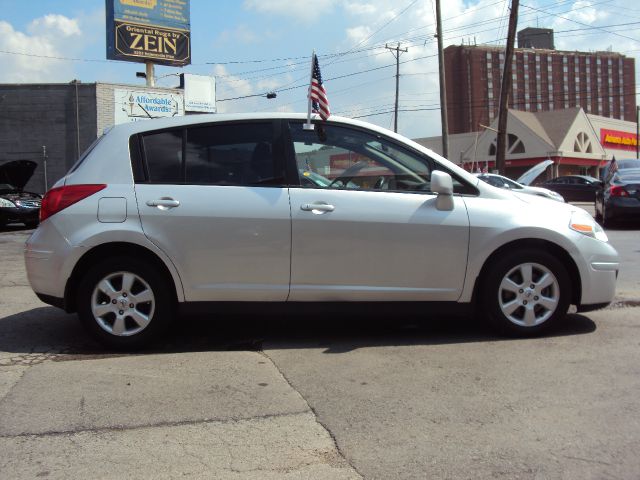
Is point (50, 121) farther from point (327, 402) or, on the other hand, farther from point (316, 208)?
point (327, 402)

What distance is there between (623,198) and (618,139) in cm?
4898

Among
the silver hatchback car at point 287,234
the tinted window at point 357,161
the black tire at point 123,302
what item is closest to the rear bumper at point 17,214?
the silver hatchback car at point 287,234

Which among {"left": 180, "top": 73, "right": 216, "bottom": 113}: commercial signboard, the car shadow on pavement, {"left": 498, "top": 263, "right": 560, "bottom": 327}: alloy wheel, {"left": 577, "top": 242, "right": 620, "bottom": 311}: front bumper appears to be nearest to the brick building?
{"left": 180, "top": 73, "right": 216, "bottom": 113}: commercial signboard

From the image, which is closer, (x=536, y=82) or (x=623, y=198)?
(x=623, y=198)

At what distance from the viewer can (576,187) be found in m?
29.9

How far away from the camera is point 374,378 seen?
408 cm

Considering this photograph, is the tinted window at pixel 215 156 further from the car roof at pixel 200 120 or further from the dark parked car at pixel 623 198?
the dark parked car at pixel 623 198

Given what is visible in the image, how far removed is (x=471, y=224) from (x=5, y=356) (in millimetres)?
3839

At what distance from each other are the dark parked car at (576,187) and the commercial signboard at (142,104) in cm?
1882

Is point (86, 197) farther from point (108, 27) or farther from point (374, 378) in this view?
point (108, 27)

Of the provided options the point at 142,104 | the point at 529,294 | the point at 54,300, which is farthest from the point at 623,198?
the point at 142,104

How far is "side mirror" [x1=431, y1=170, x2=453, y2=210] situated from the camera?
4.59m

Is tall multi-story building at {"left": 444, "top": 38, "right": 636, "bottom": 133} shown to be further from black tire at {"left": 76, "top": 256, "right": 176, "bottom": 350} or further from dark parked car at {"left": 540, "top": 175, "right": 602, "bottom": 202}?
black tire at {"left": 76, "top": 256, "right": 176, "bottom": 350}

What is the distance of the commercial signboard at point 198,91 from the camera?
31.7 m
